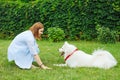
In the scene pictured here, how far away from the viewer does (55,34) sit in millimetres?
15875

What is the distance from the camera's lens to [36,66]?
976 cm

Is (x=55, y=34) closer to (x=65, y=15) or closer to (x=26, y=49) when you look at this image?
(x=65, y=15)

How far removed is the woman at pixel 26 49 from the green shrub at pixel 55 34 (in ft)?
21.1

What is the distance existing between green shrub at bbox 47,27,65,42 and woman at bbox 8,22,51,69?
6430 millimetres

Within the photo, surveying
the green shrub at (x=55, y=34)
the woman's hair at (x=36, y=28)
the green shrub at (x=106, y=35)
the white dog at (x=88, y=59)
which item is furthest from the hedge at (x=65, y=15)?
the woman's hair at (x=36, y=28)

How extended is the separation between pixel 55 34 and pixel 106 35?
2.24 m

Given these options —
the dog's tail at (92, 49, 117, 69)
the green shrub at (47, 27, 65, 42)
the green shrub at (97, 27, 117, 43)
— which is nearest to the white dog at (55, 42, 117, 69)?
the dog's tail at (92, 49, 117, 69)

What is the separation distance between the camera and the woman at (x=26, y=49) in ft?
30.3

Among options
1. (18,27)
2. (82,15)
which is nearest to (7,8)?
(18,27)

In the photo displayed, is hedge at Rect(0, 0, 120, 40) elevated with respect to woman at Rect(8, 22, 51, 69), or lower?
lower

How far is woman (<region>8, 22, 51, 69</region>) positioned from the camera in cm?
925

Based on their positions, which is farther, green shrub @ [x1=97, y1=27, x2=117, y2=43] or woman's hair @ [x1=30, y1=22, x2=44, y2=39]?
green shrub @ [x1=97, y1=27, x2=117, y2=43]

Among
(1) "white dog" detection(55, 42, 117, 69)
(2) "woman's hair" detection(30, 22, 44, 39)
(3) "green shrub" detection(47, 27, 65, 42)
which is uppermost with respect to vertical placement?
(2) "woman's hair" detection(30, 22, 44, 39)

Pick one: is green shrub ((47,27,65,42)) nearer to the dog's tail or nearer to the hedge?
the hedge
